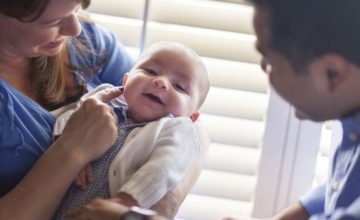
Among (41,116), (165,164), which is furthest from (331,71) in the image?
(41,116)

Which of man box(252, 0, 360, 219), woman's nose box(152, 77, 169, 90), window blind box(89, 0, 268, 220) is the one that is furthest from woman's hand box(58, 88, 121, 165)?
man box(252, 0, 360, 219)

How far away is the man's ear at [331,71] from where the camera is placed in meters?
0.73

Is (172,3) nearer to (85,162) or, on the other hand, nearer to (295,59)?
(85,162)

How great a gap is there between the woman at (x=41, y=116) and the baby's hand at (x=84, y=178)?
0.02 meters

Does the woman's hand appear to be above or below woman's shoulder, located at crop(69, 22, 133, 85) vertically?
below

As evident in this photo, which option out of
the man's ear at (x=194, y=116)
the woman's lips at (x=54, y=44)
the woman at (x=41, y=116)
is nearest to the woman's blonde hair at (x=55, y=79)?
the woman at (x=41, y=116)

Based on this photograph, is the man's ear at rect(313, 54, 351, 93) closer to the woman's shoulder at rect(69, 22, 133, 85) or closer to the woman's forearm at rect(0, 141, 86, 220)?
the woman's forearm at rect(0, 141, 86, 220)

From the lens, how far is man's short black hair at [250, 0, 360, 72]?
71cm

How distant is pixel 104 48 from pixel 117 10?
109mm

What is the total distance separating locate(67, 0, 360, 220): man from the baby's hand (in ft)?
1.43

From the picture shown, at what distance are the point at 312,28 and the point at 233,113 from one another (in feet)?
2.20

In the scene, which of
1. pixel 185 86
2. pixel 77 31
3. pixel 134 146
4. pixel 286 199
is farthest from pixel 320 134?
pixel 77 31

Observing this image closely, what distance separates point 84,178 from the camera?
1099mm

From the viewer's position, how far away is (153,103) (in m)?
1.15
